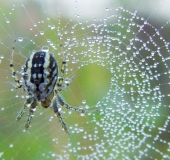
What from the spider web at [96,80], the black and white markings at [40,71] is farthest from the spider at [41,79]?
the spider web at [96,80]

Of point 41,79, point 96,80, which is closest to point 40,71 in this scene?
point 41,79

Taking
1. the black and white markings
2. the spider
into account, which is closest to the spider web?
the spider

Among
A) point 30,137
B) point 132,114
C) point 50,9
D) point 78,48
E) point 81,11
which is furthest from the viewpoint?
point 30,137

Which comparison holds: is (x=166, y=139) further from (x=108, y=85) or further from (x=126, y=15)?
(x=126, y=15)

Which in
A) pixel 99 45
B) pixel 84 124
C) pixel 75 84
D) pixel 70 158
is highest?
pixel 99 45

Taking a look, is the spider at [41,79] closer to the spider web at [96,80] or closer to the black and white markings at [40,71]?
the black and white markings at [40,71]

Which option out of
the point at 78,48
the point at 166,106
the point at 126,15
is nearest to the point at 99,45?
the point at 78,48

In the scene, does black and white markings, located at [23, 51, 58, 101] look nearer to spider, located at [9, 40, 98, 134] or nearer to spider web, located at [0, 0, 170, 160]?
spider, located at [9, 40, 98, 134]

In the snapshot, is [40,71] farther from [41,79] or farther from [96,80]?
[96,80]
